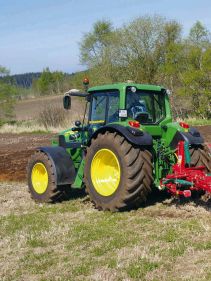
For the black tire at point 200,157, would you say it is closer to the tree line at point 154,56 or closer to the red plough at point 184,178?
the red plough at point 184,178

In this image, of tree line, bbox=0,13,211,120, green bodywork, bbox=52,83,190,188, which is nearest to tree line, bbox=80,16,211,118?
tree line, bbox=0,13,211,120

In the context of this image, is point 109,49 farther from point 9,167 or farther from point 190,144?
point 190,144

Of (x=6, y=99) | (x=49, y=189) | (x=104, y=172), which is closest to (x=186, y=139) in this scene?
(x=104, y=172)

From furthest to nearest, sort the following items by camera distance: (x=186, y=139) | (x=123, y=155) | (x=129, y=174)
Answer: (x=186, y=139)
(x=123, y=155)
(x=129, y=174)

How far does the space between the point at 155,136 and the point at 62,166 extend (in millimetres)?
1773

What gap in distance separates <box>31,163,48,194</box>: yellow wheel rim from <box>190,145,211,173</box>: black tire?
276 cm

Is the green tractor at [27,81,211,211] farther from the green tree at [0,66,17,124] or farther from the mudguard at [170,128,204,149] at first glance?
the green tree at [0,66,17,124]

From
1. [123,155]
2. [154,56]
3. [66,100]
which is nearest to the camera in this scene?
[123,155]

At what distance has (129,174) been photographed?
672cm

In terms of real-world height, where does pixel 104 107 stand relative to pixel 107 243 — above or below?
above

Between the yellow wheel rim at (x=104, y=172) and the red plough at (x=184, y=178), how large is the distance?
2.92ft

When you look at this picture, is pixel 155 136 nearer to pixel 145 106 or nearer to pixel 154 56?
pixel 145 106

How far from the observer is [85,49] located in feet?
124

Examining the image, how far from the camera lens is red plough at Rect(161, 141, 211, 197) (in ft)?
21.2
